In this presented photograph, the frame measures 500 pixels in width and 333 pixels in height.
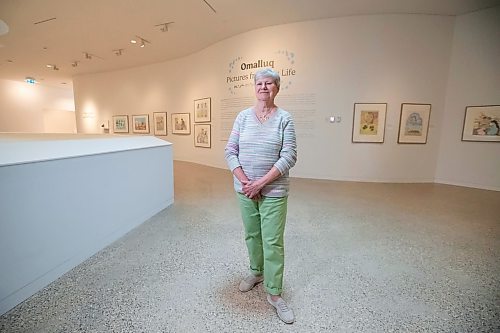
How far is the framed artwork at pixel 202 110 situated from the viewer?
8.25 metres

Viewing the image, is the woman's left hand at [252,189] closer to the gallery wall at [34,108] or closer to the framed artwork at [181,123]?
the framed artwork at [181,123]

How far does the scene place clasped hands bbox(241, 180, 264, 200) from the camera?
1.55 metres

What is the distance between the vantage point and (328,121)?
634 centimetres

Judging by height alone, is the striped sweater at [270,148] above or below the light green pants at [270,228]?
above

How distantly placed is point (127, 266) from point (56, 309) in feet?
1.99

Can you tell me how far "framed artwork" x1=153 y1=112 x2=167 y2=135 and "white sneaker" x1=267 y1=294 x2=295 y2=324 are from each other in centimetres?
951

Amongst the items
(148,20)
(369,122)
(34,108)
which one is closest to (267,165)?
(369,122)

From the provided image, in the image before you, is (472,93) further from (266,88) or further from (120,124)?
(120,124)

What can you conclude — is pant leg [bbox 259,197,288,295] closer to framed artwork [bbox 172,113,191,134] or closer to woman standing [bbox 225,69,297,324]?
woman standing [bbox 225,69,297,324]

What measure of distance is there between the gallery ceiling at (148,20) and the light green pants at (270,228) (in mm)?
4072

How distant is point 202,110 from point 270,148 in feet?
24.3

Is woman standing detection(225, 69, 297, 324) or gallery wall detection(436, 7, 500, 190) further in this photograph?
gallery wall detection(436, 7, 500, 190)

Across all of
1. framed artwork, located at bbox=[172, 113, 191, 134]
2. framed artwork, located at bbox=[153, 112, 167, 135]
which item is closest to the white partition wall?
framed artwork, located at bbox=[172, 113, 191, 134]

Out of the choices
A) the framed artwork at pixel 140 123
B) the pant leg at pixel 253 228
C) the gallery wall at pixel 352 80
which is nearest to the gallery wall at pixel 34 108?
the framed artwork at pixel 140 123
